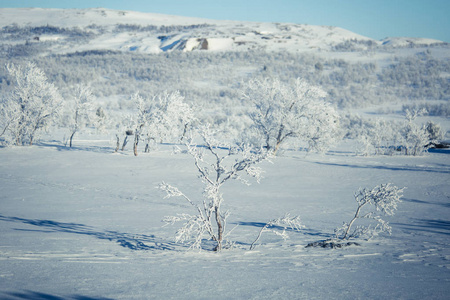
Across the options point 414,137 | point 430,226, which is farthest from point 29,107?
point 414,137

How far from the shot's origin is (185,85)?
8338cm

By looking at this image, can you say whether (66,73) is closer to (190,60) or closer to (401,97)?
(190,60)

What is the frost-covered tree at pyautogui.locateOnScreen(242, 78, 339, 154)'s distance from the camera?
2867 centimetres

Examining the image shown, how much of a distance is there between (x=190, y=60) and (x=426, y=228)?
331 ft

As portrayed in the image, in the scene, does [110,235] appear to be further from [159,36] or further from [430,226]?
[159,36]

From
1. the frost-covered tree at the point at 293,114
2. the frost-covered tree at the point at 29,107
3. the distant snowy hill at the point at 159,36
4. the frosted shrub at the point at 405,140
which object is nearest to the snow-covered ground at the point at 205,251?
the frost-covered tree at the point at 293,114

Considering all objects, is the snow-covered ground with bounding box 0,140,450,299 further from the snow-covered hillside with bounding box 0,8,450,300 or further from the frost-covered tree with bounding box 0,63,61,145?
the frost-covered tree with bounding box 0,63,61,145

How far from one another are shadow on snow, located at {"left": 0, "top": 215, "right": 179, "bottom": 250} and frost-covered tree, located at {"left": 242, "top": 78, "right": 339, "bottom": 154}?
783 inches

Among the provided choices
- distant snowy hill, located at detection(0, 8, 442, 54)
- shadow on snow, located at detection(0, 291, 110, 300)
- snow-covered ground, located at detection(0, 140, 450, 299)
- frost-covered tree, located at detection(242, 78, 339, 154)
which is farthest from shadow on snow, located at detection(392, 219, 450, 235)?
distant snowy hill, located at detection(0, 8, 442, 54)

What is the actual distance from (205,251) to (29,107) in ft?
94.8

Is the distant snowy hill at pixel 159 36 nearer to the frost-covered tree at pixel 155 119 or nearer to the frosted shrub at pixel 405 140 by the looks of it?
the frosted shrub at pixel 405 140

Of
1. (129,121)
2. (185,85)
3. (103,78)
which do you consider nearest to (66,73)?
(103,78)

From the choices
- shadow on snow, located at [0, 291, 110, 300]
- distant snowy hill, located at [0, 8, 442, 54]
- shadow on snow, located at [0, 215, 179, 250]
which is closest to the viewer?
shadow on snow, located at [0, 291, 110, 300]

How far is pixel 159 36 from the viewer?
146125 millimetres
